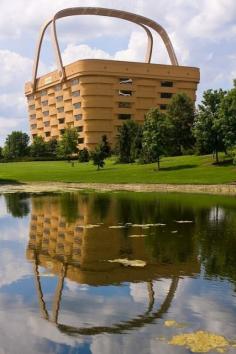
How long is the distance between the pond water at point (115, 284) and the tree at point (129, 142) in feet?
227

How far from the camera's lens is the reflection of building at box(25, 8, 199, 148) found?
563 ft

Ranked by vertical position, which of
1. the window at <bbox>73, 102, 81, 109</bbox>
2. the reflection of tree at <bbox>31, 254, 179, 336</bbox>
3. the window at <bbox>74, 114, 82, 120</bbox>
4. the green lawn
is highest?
the window at <bbox>73, 102, 81, 109</bbox>

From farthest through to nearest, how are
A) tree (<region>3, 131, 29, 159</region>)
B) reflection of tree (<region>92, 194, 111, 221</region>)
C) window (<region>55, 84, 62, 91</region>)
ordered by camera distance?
1. window (<region>55, 84, 62, 91</region>)
2. tree (<region>3, 131, 29, 159</region>)
3. reflection of tree (<region>92, 194, 111, 221</region>)

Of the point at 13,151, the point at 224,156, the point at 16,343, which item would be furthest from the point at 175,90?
the point at 16,343

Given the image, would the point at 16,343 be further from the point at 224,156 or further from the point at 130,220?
the point at 224,156

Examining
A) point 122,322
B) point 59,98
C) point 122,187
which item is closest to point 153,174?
point 122,187

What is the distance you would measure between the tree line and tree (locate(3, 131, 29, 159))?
24484 millimetres

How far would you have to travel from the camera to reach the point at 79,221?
37.1 meters

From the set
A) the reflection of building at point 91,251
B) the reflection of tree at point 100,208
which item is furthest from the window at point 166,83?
the reflection of building at point 91,251

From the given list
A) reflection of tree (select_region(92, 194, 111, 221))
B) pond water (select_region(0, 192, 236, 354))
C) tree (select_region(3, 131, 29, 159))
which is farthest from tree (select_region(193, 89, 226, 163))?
tree (select_region(3, 131, 29, 159))

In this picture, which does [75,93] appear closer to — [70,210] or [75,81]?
[75,81]

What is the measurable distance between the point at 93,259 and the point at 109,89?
507 ft

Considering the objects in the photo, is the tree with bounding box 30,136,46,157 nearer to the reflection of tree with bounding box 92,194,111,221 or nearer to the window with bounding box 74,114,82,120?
the window with bounding box 74,114,82,120

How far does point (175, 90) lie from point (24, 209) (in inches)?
5728
